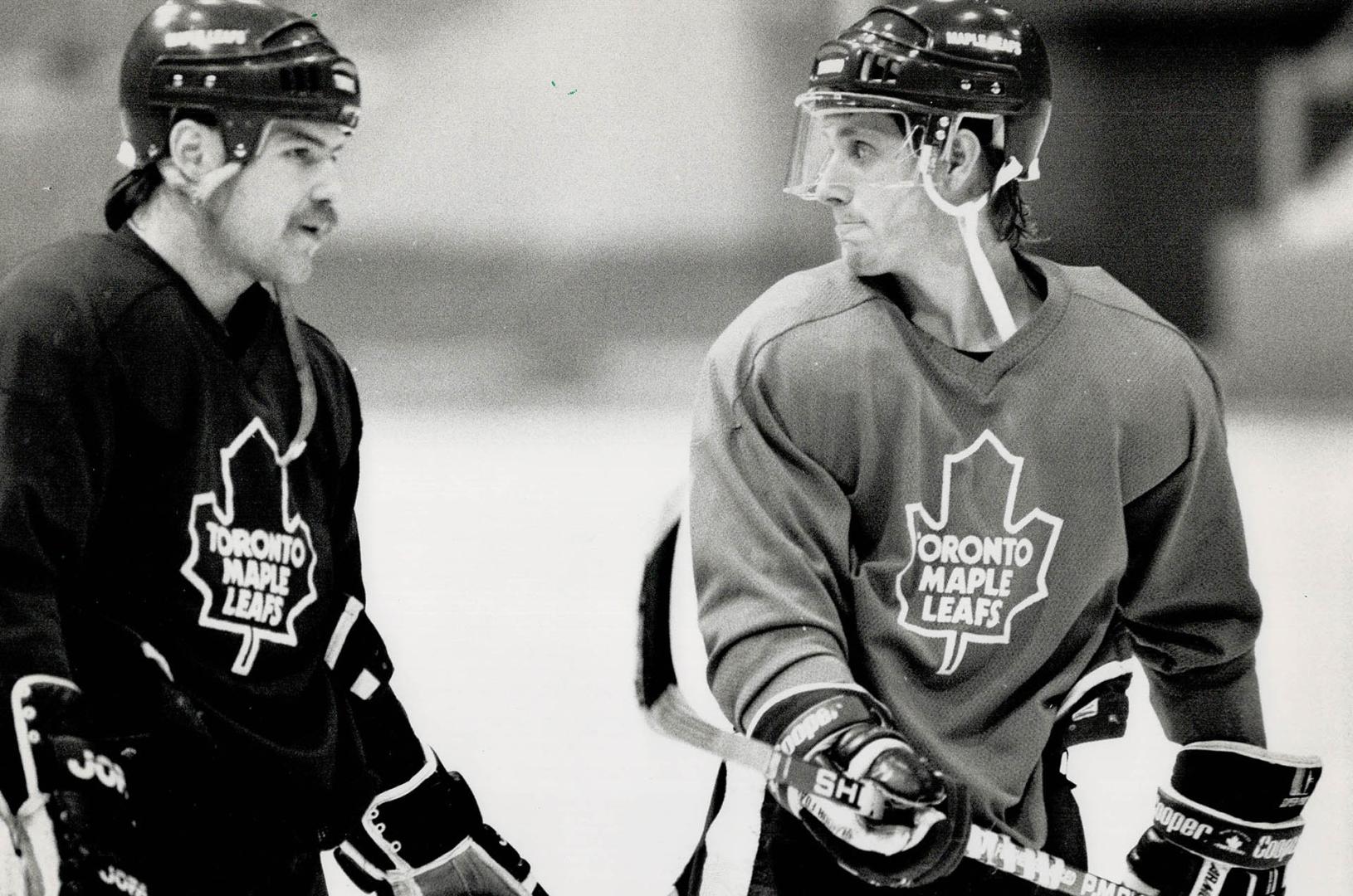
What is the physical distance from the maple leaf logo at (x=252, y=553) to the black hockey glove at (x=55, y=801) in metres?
0.18

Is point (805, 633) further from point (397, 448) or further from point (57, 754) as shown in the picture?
point (397, 448)

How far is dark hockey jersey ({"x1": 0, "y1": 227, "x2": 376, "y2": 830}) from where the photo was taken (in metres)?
1.54

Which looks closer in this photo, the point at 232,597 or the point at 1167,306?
the point at 232,597

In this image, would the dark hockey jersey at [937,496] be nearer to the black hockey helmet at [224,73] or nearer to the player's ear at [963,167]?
the player's ear at [963,167]

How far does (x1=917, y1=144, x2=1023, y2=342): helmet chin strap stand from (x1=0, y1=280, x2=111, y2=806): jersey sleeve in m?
0.83

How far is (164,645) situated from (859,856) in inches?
26.3

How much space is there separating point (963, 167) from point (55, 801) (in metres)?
1.07

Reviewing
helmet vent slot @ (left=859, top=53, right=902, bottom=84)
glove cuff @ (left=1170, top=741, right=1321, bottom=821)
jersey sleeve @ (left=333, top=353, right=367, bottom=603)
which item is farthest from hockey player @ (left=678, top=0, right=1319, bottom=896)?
jersey sleeve @ (left=333, top=353, right=367, bottom=603)

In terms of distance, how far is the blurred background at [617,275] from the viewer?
2.45 metres

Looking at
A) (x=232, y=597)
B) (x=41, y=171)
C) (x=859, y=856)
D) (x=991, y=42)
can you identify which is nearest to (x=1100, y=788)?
(x=859, y=856)

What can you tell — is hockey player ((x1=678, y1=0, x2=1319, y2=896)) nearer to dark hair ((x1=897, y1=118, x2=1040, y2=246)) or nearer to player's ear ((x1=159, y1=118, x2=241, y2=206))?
dark hair ((x1=897, y1=118, x2=1040, y2=246))

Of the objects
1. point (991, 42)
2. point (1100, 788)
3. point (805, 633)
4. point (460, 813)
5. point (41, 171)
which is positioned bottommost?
point (1100, 788)

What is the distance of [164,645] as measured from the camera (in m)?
1.67

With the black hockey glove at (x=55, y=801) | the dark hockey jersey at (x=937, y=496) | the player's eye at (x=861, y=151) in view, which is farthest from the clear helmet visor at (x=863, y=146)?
the black hockey glove at (x=55, y=801)
